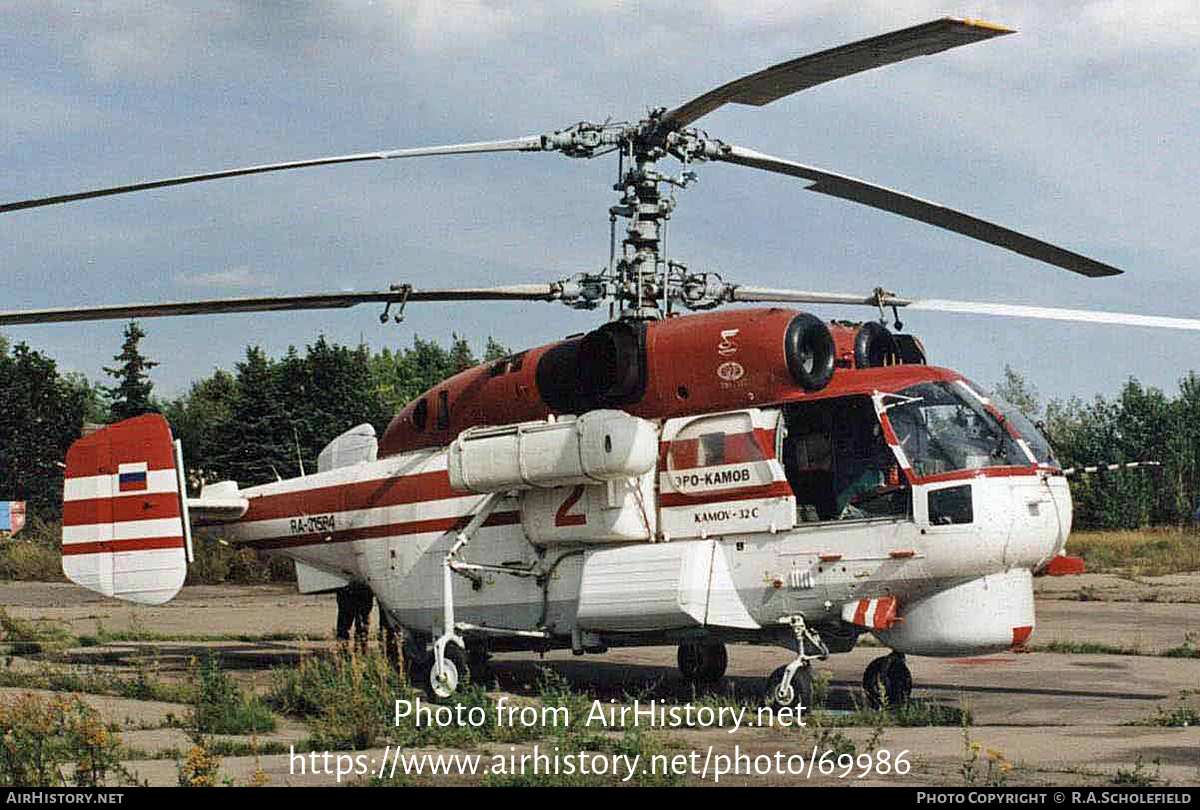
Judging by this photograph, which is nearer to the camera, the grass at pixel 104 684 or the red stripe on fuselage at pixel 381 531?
the grass at pixel 104 684

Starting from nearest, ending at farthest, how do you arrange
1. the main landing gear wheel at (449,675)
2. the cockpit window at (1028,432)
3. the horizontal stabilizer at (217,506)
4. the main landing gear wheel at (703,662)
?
the cockpit window at (1028,432) < the main landing gear wheel at (449,675) < the main landing gear wheel at (703,662) < the horizontal stabilizer at (217,506)

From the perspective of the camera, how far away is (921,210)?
12.1 meters

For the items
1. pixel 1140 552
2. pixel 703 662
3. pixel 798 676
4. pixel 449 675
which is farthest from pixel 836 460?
pixel 1140 552

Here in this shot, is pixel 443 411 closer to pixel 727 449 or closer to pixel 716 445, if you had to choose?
pixel 716 445

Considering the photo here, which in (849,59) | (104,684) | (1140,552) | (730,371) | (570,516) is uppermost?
(849,59)

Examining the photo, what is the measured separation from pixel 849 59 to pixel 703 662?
7794 millimetres

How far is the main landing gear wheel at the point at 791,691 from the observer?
1151 centimetres

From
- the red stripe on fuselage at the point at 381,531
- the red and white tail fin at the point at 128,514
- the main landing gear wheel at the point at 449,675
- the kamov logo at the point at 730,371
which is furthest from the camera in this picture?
the red and white tail fin at the point at 128,514

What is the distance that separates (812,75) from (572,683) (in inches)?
321

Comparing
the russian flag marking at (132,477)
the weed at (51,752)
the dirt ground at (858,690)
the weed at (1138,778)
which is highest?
the russian flag marking at (132,477)

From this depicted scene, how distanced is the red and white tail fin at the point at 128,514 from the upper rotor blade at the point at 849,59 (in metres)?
7.48

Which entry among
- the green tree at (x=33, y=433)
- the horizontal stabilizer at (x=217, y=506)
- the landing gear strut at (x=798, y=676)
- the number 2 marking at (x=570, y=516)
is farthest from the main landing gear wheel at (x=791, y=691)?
the green tree at (x=33, y=433)

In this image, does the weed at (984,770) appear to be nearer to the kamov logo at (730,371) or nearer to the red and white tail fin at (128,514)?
the kamov logo at (730,371)

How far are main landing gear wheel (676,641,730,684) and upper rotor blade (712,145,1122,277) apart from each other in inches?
205
